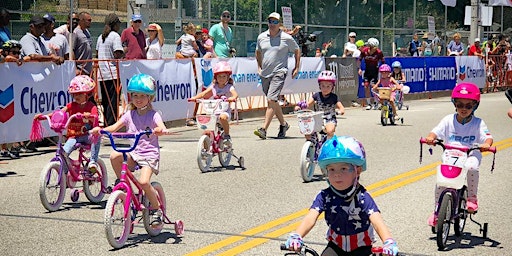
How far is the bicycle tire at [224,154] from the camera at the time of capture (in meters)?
13.5

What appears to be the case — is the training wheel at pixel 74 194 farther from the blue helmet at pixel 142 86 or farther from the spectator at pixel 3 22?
the spectator at pixel 3 22

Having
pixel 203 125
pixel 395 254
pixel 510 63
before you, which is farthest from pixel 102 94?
pixel 510 63

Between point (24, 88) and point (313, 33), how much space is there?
18130 mm

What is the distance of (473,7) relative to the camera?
3884cm

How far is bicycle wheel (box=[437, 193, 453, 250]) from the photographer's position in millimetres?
8297

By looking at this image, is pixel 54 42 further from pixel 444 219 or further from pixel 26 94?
pixel 444 219

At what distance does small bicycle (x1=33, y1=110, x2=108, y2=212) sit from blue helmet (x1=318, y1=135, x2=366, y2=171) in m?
4.90

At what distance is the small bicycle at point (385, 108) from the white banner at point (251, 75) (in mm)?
3171

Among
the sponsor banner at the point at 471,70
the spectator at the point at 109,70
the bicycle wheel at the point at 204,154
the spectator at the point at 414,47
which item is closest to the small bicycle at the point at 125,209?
the bicycle wheel at the point at 204,154

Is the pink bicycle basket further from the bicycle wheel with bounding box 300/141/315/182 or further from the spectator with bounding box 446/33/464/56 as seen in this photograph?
the spectator with bounding box 446/33/464/56

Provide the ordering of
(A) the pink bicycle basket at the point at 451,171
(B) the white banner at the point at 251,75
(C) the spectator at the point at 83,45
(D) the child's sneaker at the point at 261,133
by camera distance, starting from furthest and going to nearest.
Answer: (B) the white banner at the point at 251,75 → (D) the child's sneaker at the point at 261,133 → (C) the spectator at the point at 83,45 → (A) the pink bicycle basket at the point at 451,171

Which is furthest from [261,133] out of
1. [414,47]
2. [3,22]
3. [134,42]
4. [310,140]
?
[414,47]

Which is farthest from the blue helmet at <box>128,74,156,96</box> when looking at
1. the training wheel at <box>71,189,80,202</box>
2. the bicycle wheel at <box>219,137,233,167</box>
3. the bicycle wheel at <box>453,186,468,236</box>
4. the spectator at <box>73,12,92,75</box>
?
the spectator at <box>73,12,92,75</box>

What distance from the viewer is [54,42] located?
16.5 m
